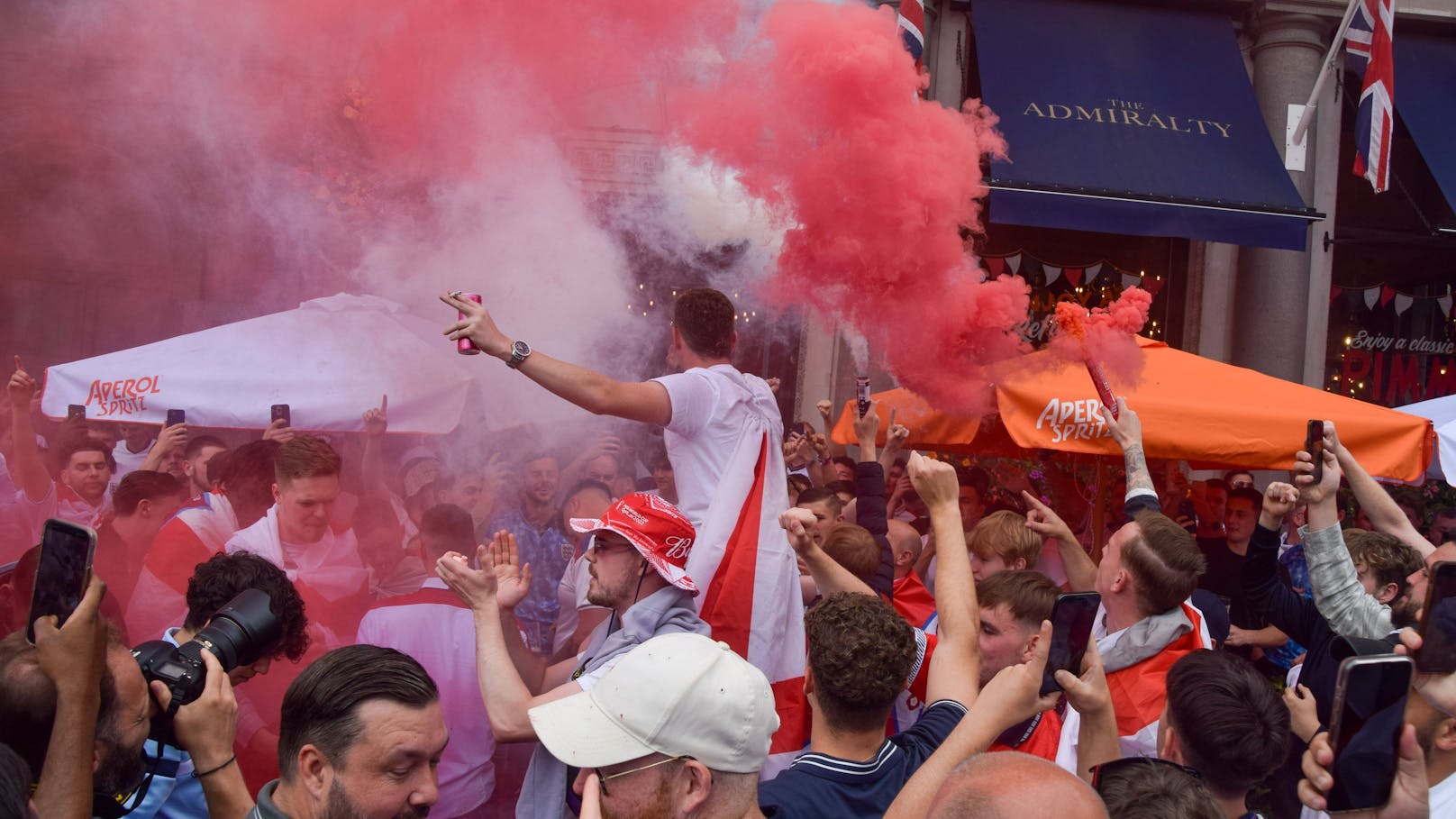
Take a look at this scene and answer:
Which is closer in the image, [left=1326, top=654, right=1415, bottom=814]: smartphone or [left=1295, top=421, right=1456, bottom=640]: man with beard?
[left=1326, top=654, right=1415, bottom=814]: smartphone

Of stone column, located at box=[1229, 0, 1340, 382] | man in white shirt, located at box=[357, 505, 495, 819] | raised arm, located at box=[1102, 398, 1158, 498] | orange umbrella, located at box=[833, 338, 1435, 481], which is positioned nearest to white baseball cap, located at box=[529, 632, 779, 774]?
man in white shirt, located at box=[357, 505, 495, 819]

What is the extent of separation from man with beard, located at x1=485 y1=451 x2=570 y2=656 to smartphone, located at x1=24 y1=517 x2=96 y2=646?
8.40 feet

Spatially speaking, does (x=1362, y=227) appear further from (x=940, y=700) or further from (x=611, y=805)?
(x=611, y=805)

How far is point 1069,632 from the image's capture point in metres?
2.30

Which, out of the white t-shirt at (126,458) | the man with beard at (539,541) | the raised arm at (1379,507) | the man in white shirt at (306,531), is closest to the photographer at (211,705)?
the man in white shirt at (306,531)

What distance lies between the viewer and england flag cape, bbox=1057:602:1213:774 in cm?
320

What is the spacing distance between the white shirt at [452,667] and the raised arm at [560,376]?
0.96 meters

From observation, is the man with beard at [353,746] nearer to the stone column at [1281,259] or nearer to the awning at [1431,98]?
the stone column at [1281,259]

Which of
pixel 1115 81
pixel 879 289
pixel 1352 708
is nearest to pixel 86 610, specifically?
pixel 1352 708

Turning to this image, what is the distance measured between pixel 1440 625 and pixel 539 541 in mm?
3643

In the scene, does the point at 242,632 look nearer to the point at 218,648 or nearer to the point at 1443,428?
the point at 218,648

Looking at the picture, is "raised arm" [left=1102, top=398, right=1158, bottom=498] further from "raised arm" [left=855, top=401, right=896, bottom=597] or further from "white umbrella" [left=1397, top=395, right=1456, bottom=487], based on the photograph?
"white umbrella" [left=1397, top=395, right=1456, bottom=487]

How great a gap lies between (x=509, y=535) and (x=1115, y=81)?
8.21m

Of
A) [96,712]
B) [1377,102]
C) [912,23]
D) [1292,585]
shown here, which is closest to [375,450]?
[96,712]
